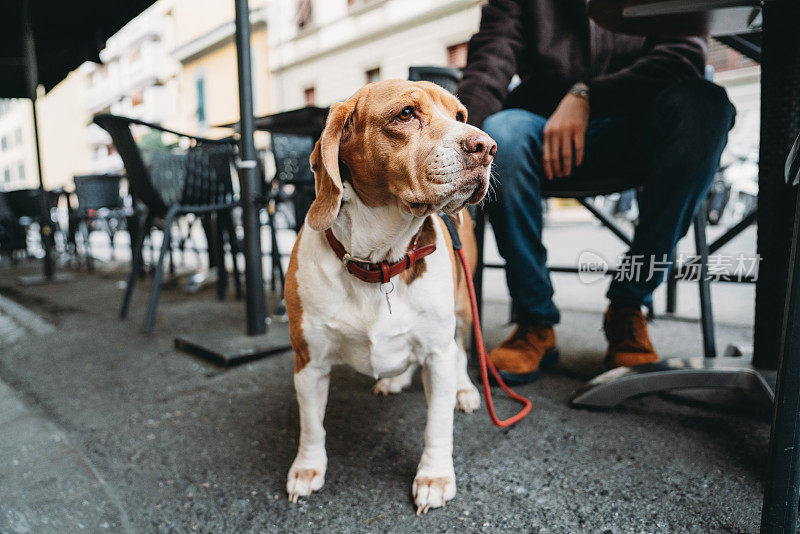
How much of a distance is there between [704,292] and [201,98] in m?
20.4

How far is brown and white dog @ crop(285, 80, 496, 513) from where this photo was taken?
3.47ft

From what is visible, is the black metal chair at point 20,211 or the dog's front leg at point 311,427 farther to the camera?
the black metal chair at point 20,211

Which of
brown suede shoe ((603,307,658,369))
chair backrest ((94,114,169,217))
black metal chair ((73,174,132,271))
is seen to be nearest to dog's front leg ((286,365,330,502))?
brown suede shoe ((603,307,658,369))

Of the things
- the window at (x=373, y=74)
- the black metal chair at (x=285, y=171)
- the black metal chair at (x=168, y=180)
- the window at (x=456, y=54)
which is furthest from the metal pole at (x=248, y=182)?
the window at (x=373, y=74)

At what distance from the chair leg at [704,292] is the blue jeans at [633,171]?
7.5 inches

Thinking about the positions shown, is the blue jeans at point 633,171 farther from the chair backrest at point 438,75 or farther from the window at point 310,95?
the window at point 310,95

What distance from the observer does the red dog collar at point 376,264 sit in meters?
1.10

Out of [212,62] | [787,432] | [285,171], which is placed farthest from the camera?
[212,62]

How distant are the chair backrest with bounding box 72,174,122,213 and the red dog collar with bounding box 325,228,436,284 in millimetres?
5246

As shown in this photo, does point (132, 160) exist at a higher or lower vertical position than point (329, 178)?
higher

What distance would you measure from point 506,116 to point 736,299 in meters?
2.19

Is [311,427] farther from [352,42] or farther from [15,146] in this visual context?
[15,146]

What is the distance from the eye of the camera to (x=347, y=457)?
4.24 feet

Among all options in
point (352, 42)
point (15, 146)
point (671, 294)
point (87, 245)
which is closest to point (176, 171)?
point (671, 294)
